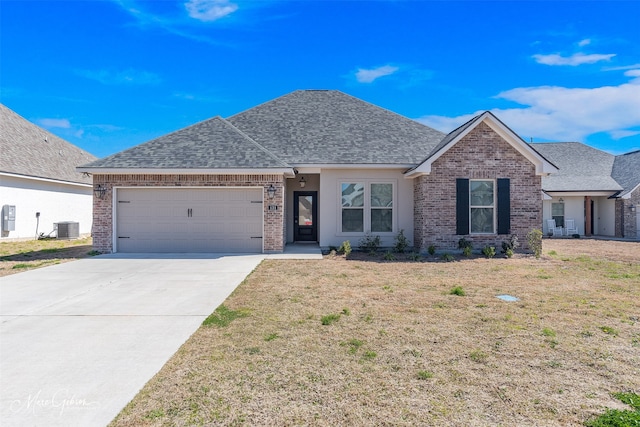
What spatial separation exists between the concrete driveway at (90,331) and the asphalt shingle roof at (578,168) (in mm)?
21193

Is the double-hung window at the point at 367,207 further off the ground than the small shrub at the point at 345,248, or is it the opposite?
the double-hung window at the point at 367,207

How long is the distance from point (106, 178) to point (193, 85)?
10.4 meters

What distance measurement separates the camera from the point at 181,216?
12.9 metres

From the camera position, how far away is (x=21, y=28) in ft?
48.0

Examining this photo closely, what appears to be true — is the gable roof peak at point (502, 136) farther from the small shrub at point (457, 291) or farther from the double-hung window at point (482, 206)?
the small shrub at point (457, 291)

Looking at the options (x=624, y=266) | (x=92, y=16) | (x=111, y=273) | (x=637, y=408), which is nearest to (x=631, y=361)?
(x=637, y=408)

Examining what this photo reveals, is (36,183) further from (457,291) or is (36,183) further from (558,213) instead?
(558,213)

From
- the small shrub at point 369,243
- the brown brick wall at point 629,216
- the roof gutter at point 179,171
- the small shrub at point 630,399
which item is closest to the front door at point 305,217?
the small shrub at point 369,243

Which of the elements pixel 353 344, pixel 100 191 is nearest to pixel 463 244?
pixel 353 344

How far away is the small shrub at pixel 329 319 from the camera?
532 cm

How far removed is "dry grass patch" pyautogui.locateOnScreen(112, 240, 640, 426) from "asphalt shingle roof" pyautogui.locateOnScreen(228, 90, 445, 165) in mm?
7398

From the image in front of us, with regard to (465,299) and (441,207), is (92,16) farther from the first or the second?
(465,299)

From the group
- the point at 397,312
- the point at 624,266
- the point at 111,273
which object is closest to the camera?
the point at 397,312

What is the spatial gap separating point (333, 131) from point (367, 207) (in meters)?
3.90
